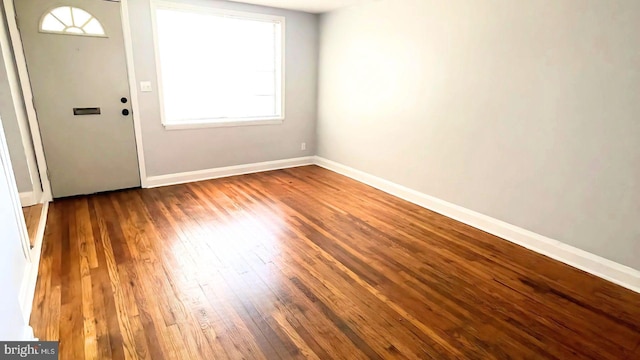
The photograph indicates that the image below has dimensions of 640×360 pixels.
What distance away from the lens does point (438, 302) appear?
220 centimetres

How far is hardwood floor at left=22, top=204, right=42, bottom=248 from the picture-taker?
283cm

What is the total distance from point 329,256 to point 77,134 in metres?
3.25

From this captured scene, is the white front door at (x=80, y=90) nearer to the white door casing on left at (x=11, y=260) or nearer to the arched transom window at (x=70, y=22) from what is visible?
the arched transom window at (x=70, y=22)

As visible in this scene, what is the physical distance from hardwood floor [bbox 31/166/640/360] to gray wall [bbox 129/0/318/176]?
1.12m

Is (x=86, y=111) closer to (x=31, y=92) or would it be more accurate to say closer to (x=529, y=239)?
(x=31, y=92)

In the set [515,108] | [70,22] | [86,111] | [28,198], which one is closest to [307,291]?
[515,108]

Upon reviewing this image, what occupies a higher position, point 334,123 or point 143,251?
point 334,123

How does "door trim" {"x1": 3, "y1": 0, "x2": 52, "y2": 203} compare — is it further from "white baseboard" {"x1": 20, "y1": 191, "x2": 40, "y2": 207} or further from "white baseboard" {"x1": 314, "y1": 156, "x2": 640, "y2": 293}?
"white baseboard" {"x1": 314, "y1": 156, "x2": 640, "y2": 293}

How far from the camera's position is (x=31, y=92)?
3.52m

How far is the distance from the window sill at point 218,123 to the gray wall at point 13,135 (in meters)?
1.44

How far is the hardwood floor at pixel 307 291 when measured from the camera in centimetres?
184

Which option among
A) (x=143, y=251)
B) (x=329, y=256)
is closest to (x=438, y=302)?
(x=329, y=256)

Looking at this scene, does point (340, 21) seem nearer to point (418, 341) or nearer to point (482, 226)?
point (482, 226)

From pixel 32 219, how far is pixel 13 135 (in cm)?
84
